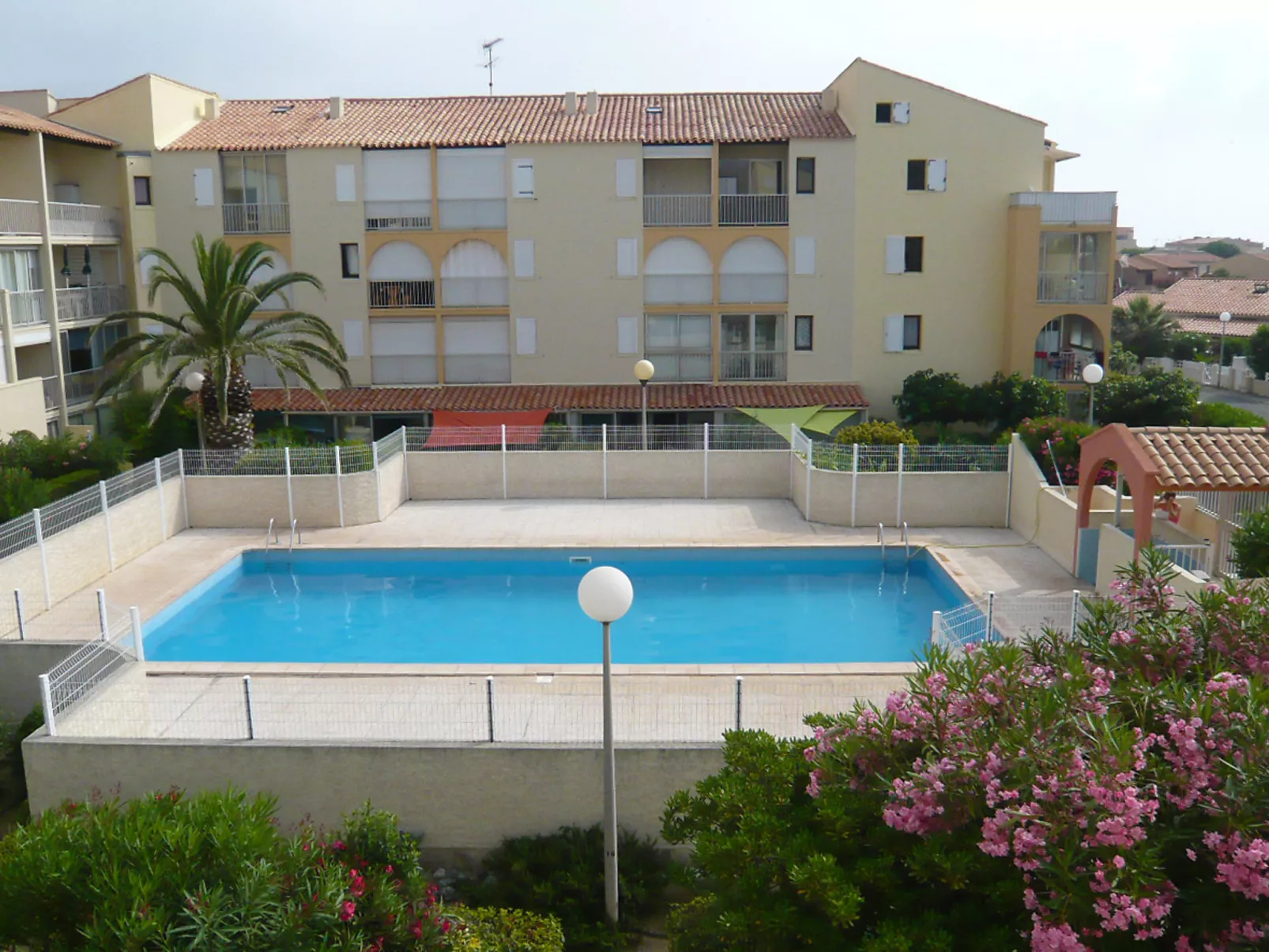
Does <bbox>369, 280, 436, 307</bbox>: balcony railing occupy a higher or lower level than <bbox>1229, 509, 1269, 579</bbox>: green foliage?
higher

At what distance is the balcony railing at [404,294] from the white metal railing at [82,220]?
691cm

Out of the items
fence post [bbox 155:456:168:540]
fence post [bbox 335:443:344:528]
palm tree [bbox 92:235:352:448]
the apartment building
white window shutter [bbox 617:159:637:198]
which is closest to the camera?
fence post [bbox 155:456:168:540]

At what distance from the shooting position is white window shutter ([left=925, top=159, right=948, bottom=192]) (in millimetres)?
32219

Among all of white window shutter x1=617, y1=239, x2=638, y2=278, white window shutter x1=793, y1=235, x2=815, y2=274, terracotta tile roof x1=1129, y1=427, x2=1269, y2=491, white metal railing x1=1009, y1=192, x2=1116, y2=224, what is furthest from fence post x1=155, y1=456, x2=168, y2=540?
white metal railing x1=1009, y1=192, x2=1116, y2=224

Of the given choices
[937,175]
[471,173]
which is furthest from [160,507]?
[937,175]

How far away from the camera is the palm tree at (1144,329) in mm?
56000

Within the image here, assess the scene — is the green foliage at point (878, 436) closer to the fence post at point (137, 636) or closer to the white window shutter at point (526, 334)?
the white window shutter at point (526, 334)

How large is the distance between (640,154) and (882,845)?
27.2 metres

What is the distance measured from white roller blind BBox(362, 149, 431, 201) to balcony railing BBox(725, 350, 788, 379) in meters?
9.24

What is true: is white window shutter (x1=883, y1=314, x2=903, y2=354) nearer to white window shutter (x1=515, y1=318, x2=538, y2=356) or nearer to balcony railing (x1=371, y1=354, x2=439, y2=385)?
white window shutter (x1=515, y1=318, x2=538, y2=356)

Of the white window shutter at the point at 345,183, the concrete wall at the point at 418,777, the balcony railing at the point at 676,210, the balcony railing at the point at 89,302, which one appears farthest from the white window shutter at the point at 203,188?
the concrete wall at the point at 418,777

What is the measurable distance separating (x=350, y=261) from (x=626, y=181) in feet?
25.8

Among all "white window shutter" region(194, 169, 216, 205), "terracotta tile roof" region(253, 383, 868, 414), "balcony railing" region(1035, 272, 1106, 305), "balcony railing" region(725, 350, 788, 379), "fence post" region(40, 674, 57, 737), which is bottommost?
"fence post" region(40, 674, 57, 737)

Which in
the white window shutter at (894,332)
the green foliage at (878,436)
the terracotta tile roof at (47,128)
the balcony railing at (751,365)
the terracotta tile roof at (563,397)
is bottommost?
the green foliage at (878,436)
